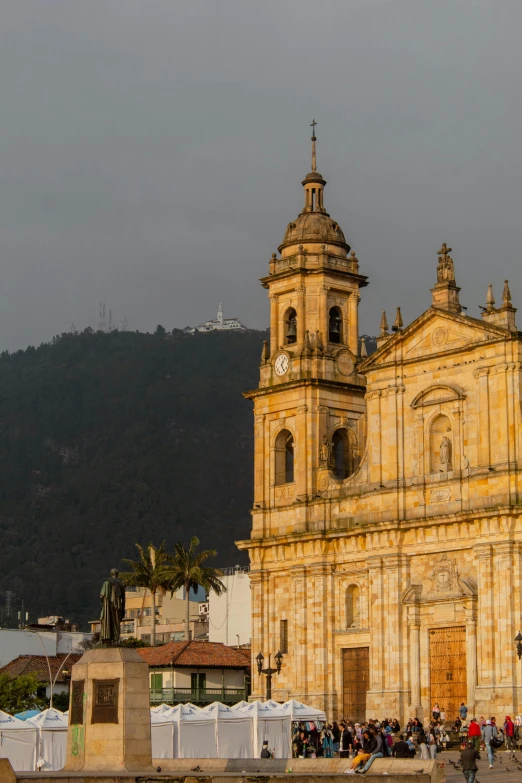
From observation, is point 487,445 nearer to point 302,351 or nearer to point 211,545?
point 302,351

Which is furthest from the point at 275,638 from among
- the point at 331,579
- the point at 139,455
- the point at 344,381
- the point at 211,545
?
the point at 139,455

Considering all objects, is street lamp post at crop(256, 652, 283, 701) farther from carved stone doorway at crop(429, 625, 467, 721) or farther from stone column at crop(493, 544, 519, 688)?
stone column at crop(493, 544, 519, 688)

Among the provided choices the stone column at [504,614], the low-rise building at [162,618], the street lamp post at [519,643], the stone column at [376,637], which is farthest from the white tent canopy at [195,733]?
the low-rise building at [162,618]

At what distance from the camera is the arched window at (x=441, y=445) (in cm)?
5341

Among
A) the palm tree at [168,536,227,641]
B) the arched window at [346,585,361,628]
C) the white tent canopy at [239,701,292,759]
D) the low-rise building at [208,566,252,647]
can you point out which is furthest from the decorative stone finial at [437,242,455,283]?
the low-rise building at [208,566,252,647]

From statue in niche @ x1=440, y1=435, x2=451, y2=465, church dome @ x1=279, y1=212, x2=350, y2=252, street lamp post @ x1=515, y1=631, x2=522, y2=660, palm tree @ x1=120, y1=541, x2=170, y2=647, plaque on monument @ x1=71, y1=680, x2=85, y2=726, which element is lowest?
plaque on monument @ x1=71, y1=680, x2=85, y2=726

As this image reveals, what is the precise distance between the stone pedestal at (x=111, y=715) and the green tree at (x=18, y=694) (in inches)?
1373

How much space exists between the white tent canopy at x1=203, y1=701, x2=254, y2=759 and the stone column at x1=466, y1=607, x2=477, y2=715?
33.6 feet

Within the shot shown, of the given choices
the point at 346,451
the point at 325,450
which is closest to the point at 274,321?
the point at 346,451

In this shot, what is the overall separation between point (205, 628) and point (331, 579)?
46.7 metres

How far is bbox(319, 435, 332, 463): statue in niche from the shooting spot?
58.5m

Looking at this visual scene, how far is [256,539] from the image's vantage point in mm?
59781

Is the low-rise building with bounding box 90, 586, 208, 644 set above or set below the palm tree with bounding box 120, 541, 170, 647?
below

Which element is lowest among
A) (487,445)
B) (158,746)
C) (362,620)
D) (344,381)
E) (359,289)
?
(158,746)
